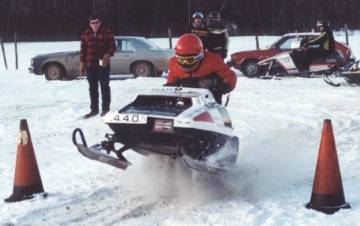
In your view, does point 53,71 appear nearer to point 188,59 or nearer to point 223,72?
point 223,72

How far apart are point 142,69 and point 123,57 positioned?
68 centimetres

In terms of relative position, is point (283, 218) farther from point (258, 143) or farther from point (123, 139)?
point (258, 143)

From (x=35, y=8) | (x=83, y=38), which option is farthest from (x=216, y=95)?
(x=35, y=8)

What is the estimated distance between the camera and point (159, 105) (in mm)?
6383

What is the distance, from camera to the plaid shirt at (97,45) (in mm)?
11180

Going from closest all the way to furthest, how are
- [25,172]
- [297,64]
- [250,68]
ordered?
[25,172]
[297,64]
[250,68]

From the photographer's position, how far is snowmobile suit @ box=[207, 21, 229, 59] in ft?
44.4

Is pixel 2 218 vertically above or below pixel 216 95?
below

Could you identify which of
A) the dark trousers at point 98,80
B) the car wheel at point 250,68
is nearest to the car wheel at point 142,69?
the car wheel at point 250,68

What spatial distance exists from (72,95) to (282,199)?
32.4 ft

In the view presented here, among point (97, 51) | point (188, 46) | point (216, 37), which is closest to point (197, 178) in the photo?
point (188, 46)

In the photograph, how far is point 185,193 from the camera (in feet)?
21.0

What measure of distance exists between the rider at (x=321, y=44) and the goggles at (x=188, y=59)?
10.8 metres

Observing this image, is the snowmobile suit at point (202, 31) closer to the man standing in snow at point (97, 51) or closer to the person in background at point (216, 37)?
the person in background at point (216, 37)
